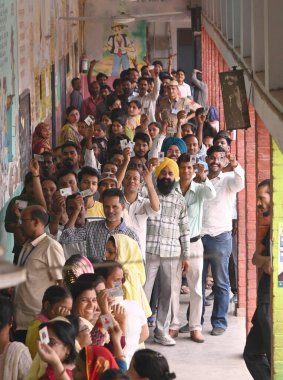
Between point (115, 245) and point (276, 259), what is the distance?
48.0 inches

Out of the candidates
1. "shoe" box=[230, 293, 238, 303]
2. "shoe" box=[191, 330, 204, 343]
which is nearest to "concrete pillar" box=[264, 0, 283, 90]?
"shoe" box=[191, 330, 204, 343]

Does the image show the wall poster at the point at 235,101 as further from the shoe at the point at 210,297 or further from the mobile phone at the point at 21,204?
the shoe at the point at 210,297

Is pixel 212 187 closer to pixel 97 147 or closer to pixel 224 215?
pixel 224 215

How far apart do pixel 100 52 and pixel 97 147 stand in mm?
17027

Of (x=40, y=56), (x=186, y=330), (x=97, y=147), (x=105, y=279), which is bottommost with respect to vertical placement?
(x=186, y=330)

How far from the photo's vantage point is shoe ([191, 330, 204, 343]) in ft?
40.3

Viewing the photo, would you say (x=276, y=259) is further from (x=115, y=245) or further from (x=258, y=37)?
(x=258, y=37)

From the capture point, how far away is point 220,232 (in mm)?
12523

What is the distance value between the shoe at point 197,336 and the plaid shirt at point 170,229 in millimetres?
934

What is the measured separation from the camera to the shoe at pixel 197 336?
12.3m

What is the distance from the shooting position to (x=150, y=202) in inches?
455

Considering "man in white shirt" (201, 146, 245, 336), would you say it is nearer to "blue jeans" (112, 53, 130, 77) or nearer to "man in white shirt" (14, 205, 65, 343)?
"man in white shirt" (14, 205, 65, 343)

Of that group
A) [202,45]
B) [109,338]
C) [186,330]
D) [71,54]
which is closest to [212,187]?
[186,330]

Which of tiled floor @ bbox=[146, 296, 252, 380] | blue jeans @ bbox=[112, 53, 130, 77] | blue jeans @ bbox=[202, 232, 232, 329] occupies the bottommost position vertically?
tiled floor @ bbox=[146, 296, 252, 380]
